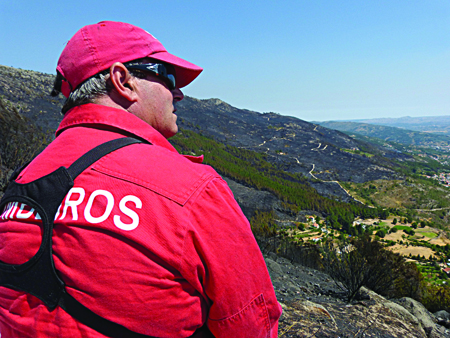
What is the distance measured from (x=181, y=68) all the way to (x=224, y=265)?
0.91 meters

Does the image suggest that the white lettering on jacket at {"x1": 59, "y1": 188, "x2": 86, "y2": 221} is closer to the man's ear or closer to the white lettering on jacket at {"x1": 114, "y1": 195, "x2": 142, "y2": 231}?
the white lettering on jacket at {"x1": 114, "y1": 195, "x2": 142, "y2": 231}

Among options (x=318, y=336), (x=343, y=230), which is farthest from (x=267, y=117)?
(x=318, y=336)

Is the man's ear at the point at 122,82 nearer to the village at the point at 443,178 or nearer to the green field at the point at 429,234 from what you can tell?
the green field at the point at 429,234

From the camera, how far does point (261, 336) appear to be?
0.95 meters

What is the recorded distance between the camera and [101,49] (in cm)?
107

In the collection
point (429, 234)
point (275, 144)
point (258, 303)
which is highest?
point (258, 303)

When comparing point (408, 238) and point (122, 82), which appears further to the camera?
point (408, 238)

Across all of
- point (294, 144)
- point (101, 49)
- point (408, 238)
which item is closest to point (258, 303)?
point (101, 49)

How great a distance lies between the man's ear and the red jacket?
24 cm

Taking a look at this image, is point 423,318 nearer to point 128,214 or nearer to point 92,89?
point 128,214

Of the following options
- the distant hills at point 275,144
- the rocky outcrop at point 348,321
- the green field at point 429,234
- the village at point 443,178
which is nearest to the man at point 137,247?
the rocky outcrop at point 348,321

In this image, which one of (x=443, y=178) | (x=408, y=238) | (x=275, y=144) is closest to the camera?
(x=408, y=238)

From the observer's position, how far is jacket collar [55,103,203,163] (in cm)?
96

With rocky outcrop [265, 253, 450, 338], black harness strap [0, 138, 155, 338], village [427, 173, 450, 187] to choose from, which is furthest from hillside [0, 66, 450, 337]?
village [427, 173, 450, 187]
